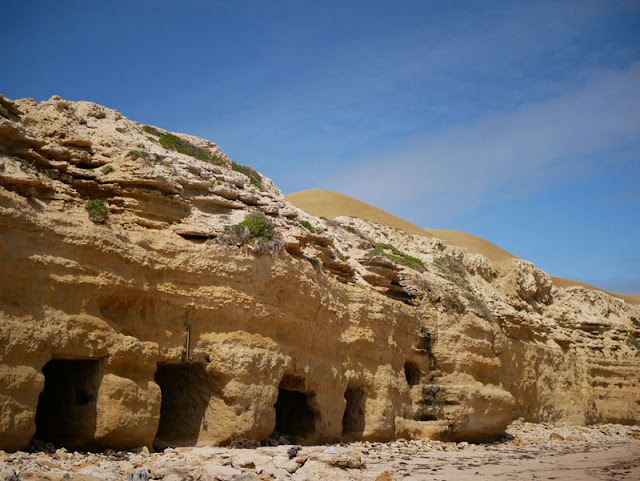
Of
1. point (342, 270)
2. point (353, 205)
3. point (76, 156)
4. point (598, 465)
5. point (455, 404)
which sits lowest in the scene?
point (598, 465)

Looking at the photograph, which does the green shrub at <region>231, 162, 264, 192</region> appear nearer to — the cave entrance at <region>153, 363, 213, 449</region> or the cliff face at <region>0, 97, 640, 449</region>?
the cliff face at <region>0, 97, 640, 449</region>

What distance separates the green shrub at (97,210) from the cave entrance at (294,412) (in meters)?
6.37

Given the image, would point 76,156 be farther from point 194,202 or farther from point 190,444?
point 190,444

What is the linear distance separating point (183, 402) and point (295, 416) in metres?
4.19

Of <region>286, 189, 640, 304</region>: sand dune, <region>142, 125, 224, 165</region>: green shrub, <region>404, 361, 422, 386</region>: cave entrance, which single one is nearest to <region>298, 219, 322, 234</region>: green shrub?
<region>142, 125, 224, 165</region>: green shrub

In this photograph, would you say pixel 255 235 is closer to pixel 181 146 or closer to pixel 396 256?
pixel 181 146

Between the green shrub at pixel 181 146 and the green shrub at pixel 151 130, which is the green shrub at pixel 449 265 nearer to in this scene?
the green shrub at pixel 181 146

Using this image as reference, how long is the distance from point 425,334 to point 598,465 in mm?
7057

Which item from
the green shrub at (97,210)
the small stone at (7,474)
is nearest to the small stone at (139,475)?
the small stone at (7,474)

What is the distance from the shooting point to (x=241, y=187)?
19.7m

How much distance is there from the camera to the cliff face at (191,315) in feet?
42.0

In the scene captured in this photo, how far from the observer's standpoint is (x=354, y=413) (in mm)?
19719

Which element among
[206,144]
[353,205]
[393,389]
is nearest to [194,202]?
[206,144]

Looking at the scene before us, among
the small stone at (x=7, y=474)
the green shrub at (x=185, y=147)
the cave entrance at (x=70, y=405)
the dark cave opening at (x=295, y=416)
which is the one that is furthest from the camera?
the green shrub at (x=185, y=147)
